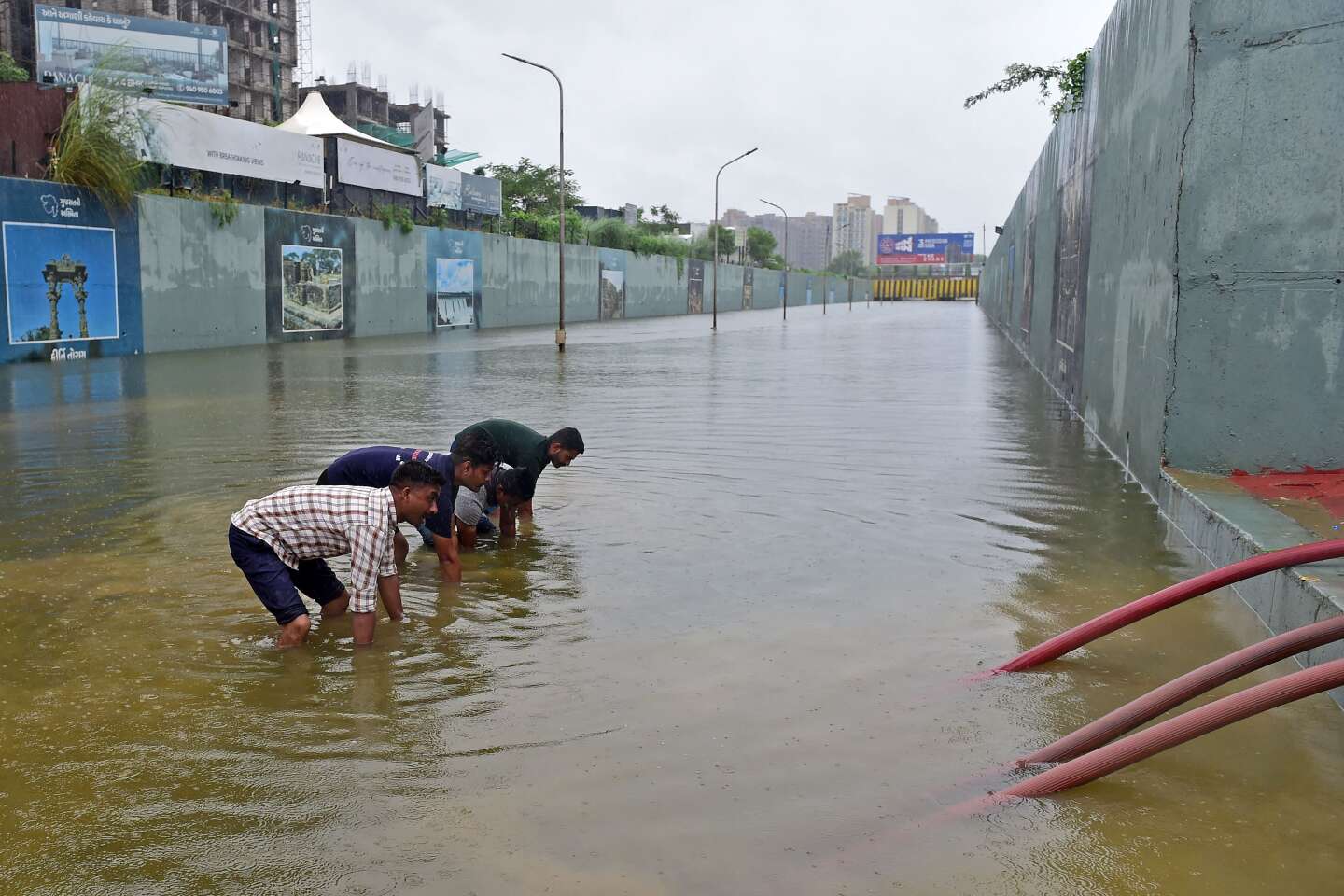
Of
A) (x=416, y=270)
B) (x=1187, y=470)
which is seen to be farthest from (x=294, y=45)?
(x=1187, y=470)

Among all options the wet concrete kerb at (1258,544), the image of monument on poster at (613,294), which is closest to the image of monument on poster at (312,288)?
the image of monument on poster at (613,294)

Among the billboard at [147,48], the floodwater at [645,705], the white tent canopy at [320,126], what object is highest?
the billboard at [147,48]

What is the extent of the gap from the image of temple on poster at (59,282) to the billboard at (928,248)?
3601 inches

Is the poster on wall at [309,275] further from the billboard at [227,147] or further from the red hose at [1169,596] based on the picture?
the red hose at [1169,596]

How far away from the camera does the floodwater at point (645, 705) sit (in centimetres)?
342

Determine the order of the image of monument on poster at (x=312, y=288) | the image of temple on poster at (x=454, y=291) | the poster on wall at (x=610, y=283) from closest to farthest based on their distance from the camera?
the image of monument on poster at (x=312, y=288)
the image of temple on poster at (x=454, y=291)
the poster on wall at (x=610, y=283)

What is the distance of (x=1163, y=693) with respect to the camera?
3840mm

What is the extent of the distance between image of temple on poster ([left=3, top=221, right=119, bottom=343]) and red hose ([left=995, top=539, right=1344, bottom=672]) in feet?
76.1

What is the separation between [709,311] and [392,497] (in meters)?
68.1

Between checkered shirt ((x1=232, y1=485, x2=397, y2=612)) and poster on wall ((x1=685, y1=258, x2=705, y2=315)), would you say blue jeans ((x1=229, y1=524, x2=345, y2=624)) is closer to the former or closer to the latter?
checkered shirt ((x1=232, y1=485, x2=397, y2=612))

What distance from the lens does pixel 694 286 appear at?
70.8 meters

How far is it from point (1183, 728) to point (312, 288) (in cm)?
3313

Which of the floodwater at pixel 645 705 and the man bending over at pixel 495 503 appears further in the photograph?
the man bending over at pixel 495 503

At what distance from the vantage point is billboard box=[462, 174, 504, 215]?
4544cm
